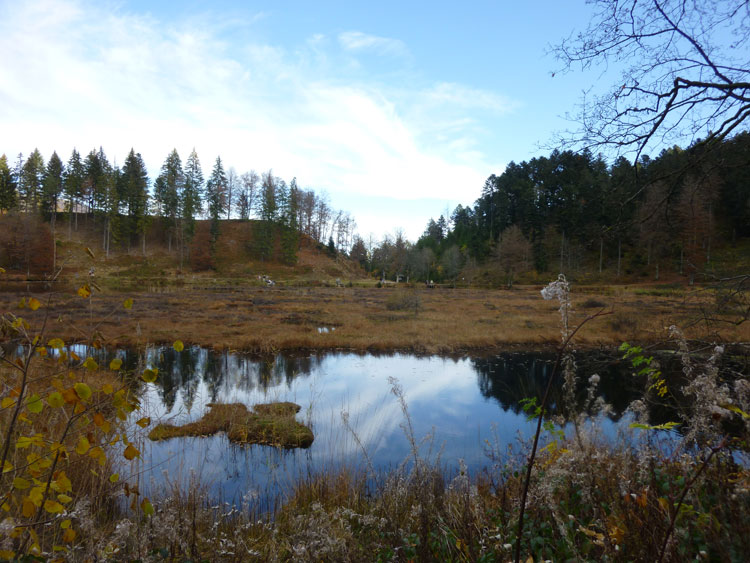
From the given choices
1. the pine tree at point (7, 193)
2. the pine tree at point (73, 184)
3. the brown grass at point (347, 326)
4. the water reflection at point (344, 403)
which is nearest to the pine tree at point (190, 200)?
the pine tree at point (73, 184)

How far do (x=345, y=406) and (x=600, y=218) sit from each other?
734 cm

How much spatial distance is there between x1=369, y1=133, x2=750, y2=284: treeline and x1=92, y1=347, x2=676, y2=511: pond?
80.1 inches

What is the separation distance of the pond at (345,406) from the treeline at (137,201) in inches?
2149

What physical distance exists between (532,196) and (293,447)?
7440cm

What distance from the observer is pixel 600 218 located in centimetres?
630

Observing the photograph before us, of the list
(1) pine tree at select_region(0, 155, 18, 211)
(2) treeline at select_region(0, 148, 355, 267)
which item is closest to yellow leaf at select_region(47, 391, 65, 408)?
(2) treeline at select_region(0, 148, 355, 267)

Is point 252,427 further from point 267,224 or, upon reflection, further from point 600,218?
point 267,224

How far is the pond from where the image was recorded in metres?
6.45

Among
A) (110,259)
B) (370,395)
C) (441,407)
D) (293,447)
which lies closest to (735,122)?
(293,447)

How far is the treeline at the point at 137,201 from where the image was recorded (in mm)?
65125

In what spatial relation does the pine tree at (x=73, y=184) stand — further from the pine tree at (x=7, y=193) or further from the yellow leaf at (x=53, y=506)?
the yellow leaf at (x=53, y=506)

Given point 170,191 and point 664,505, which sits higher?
point 170,191

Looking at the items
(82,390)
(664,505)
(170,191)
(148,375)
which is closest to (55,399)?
(82,390)

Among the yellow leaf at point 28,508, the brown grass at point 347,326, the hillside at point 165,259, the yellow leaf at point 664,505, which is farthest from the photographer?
the hillside at point 165,259
